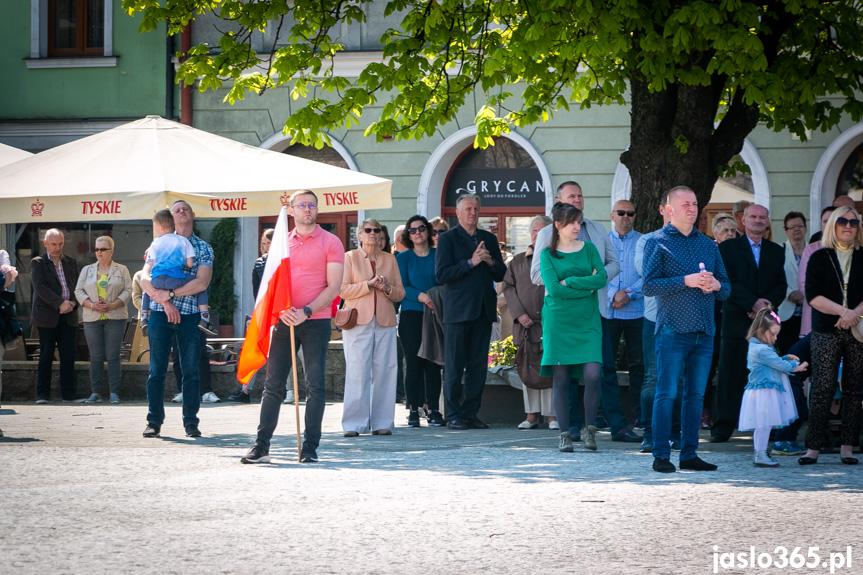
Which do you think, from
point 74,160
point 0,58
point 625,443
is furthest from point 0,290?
point 0,58

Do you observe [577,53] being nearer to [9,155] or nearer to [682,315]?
[682,315]

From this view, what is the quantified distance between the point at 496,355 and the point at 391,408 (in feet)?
4.91

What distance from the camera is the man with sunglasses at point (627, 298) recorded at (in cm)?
1137

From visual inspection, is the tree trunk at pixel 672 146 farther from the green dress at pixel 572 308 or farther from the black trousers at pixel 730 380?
the green dress at pixel 572 308

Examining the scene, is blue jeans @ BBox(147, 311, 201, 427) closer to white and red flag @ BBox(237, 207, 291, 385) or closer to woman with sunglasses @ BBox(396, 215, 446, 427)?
white and red flag @ BBox(237, 207, 291, 385)

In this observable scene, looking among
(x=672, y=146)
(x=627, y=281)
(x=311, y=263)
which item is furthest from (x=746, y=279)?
(x=311, y=263)

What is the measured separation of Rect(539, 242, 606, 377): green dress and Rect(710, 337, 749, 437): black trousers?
4.87 feet

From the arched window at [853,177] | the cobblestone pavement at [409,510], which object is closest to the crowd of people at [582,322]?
the cobblestone pavement at [409,510]

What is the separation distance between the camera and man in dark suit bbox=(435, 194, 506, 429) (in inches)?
473

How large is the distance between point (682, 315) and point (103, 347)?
32.3ft

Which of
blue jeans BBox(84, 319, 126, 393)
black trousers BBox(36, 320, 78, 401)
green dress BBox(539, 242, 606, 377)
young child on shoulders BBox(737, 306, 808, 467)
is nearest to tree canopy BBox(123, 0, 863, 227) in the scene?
green dress BBox(539, 242, 606, 377)

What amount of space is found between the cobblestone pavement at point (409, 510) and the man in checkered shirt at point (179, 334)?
90 centimetres

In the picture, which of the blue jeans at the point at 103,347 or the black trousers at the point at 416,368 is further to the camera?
the blue jeans at the point at 103,347

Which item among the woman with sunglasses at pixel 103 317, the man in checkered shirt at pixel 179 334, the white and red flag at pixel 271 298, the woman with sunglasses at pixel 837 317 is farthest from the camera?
the woman with sunglasses at pixel 103 317
